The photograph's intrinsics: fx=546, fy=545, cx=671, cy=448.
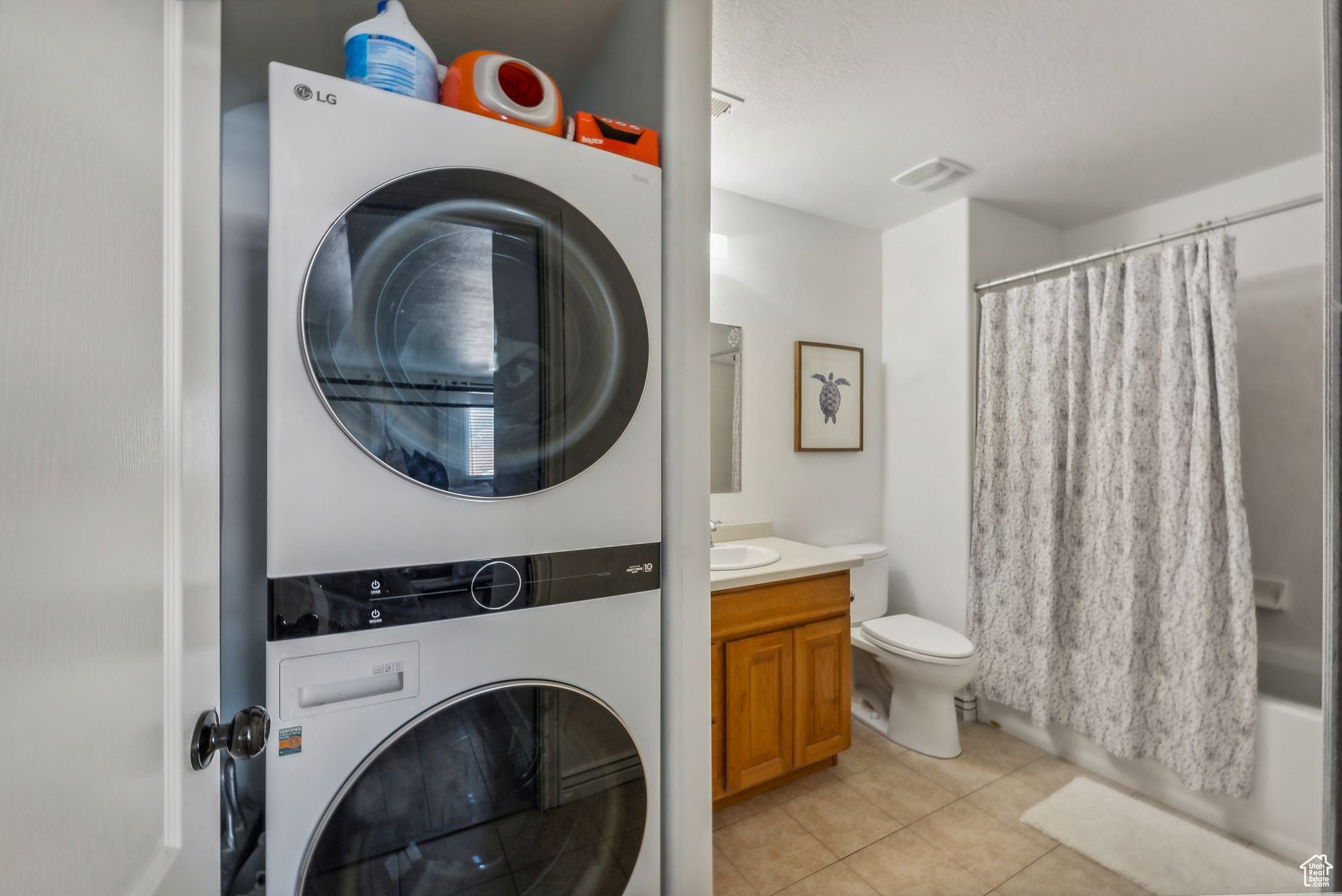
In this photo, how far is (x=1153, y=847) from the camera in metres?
1.77

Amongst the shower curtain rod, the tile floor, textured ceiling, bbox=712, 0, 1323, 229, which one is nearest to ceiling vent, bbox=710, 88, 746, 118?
textured ceiling, bbox=712, 0, 1323, 229

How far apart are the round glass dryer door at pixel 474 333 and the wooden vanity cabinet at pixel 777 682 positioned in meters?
1.03

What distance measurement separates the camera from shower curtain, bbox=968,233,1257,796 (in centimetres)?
189

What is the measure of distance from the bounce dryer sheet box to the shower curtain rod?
6.45 ft

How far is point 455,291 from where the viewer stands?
933mm

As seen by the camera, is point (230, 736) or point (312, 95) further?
point (312, 95)

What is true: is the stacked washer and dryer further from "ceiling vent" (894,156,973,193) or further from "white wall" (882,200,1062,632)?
"white wall" (882,200,1062,632)

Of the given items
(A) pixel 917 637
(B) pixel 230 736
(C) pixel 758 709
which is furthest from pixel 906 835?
(B) pixel 230 736

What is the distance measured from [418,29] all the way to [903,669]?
2.71 meters

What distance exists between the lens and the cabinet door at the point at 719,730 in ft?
5.94

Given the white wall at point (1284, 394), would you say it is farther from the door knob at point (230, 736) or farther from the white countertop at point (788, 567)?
the door knob at point (230, 736)

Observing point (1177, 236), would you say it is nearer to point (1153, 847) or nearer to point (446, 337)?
point (1153, 847)

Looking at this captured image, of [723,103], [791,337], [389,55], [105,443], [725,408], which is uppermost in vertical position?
[723,103]

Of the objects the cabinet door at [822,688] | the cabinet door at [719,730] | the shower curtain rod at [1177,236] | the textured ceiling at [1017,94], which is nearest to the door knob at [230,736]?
the cabinet door at [719,730]
